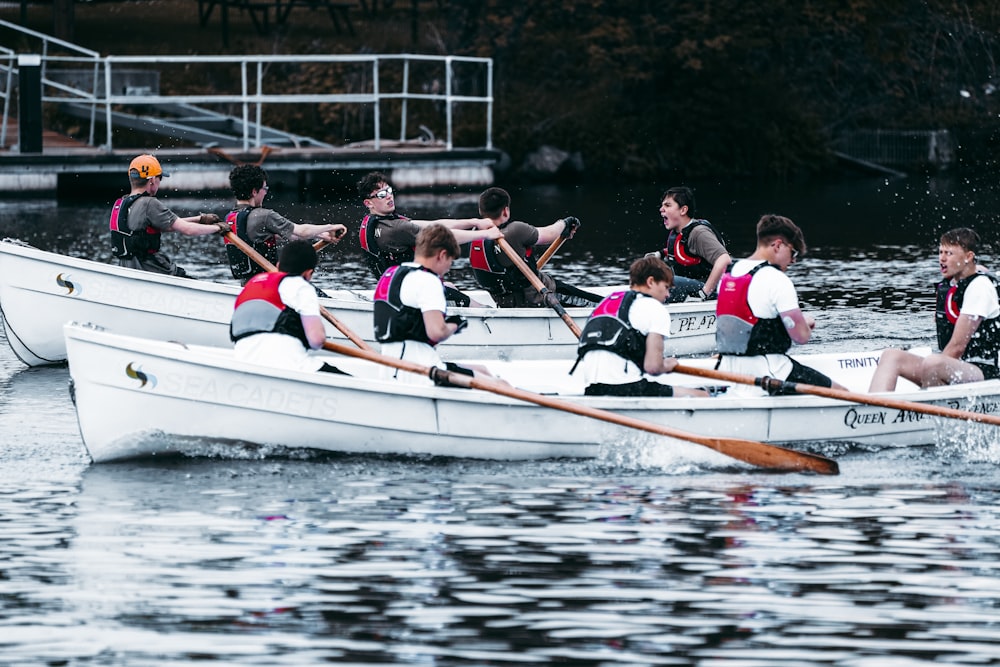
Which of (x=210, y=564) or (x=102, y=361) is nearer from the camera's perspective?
(x=210, y=564)

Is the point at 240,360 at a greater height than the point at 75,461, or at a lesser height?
greater

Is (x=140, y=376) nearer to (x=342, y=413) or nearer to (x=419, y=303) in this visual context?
(x=342, y=413)

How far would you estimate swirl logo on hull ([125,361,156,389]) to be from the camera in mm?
10977

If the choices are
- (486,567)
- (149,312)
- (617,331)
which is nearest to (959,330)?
(617,331)

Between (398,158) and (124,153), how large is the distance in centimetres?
519

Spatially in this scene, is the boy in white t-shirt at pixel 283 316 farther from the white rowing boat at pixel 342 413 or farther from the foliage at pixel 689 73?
the foliage at pixel 689 73

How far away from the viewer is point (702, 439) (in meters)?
11.2

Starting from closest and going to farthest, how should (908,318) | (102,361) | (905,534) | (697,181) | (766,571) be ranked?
(766,571)
(905,534)
(102,361)
(908,318)
(697,181)

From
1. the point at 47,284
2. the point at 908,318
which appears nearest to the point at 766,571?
the point at 47,284

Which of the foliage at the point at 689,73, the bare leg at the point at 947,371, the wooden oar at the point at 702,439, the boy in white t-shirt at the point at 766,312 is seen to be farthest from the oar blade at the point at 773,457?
the foliage at the point at 689,73

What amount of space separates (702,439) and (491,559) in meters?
2.60

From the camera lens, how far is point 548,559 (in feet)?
29.5

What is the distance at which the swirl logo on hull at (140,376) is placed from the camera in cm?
1098

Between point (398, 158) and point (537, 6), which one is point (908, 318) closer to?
point (398, 158)
